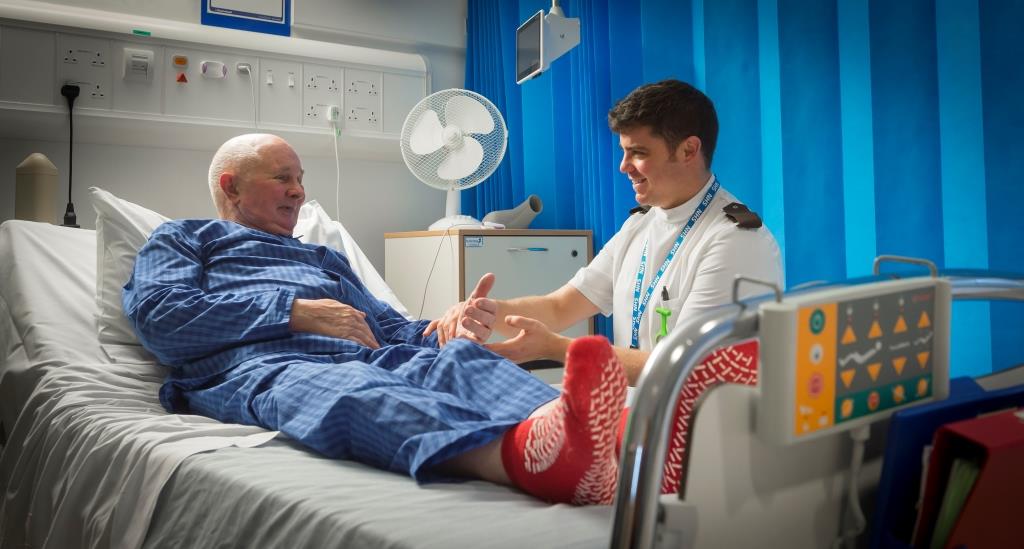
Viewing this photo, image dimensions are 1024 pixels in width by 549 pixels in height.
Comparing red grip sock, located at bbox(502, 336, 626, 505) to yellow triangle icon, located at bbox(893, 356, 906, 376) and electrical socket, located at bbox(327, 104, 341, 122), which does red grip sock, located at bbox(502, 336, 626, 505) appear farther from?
electrical socket, located at bbox(327, 104, 341, 122)

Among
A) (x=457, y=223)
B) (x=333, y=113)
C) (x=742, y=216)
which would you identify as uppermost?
(x=333, y=113)

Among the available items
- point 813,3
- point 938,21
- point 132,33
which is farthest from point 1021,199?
point 132,33

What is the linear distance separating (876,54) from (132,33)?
255 cm

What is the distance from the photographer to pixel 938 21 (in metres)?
1.89

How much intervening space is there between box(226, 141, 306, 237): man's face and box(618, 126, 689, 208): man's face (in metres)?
0.93

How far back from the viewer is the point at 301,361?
170cm

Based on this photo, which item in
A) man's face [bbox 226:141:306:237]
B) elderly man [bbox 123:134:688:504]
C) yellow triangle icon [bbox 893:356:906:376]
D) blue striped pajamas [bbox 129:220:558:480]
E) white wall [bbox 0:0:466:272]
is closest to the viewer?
yellow triangle icon [bbox 893:356:906:376]

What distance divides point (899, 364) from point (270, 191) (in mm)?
1821

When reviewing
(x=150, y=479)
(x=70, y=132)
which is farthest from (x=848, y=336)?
(x=70, y=132)

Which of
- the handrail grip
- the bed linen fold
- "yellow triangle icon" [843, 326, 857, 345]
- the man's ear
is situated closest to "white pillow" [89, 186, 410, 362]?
the bed linen fold

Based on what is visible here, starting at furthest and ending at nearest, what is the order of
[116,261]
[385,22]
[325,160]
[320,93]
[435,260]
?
[385,22] < [325,160] < [320,93] < [435,260] < [116,261]

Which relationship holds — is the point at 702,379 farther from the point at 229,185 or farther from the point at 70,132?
the point at 70,132

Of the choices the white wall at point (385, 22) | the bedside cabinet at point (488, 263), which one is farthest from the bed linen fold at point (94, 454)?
the white wall at point (385, 22)

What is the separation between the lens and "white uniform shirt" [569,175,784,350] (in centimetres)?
190
